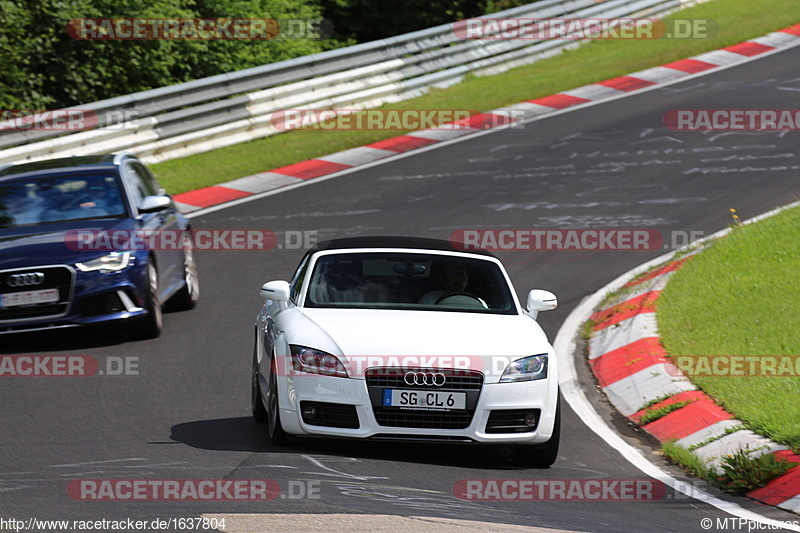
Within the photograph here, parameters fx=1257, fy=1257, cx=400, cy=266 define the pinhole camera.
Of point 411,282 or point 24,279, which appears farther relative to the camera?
point 24,279

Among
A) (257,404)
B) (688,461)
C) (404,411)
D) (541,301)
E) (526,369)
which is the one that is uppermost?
(541,301)

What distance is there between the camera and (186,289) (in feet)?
42.8

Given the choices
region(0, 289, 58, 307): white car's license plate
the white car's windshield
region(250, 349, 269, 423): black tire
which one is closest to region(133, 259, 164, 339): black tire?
region(0, 289, 58, 307): white car's license plate

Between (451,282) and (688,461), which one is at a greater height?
(451,282)

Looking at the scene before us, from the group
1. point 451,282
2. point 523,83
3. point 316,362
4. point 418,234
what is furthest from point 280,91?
point 316,362

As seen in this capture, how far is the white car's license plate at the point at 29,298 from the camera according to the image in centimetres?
1114

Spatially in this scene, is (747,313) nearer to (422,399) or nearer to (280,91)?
(422,399)

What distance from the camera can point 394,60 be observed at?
2377 centimetres

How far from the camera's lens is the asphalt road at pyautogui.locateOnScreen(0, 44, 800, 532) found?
23.1 feet

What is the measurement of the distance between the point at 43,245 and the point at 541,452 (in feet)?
17.8

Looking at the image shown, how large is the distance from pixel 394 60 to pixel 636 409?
48.9ft

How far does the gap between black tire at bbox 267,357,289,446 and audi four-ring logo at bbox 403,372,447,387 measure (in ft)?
2.89

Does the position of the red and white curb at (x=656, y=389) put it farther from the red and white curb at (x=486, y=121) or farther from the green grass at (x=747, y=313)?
the red and white curb at (x=486, y=121)

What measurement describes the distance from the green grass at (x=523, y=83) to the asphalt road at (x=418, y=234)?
1.70 m
